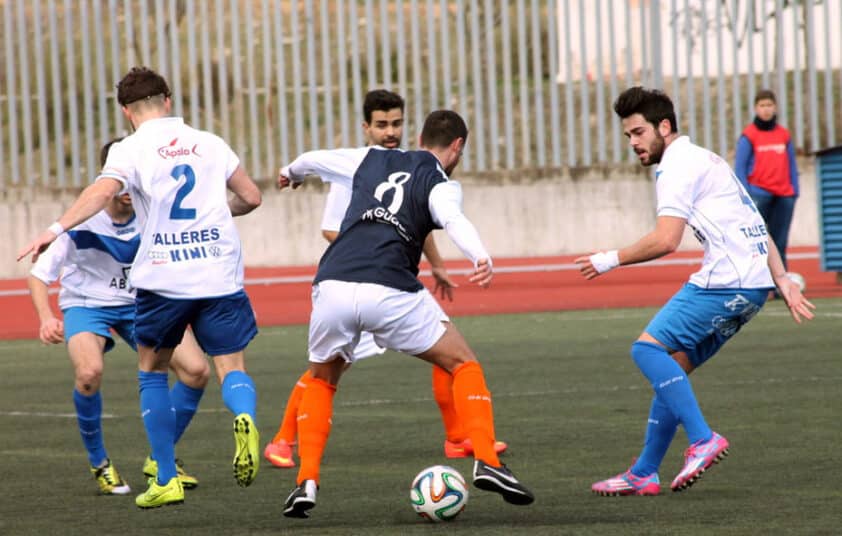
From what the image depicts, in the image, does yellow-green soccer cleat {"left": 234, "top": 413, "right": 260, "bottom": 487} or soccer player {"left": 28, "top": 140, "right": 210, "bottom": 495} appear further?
soccer player {"left": 28, "top": 140, "right": 210, "bottom": 495}

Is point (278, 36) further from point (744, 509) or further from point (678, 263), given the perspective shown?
point (744, 509)

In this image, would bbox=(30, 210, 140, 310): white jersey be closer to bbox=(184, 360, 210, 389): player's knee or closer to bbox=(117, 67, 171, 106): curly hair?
bbox=(184, 360, 210, 389): player's knee

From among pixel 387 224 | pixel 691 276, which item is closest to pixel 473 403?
Answer: pixel 387 224

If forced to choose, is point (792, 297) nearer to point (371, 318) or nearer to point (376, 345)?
point (371, 318)

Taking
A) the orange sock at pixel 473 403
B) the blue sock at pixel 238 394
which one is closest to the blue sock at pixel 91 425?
the blue sock at pixel 238 394

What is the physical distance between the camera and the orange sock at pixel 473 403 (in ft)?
23.9

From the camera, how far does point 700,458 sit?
7.55 m

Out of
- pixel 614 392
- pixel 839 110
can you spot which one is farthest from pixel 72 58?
pixel 614 392

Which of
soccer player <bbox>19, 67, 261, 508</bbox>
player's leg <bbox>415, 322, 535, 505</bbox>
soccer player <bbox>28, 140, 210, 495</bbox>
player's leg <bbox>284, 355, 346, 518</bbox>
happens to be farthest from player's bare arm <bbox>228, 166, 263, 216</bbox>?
player's leg <bbox>415, 322, 535, 505</bbox>

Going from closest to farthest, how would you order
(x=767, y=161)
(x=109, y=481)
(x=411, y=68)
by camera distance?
(x=109, y=481) → (x=767, y=161) → (x=411, y=68)

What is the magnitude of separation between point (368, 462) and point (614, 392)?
3172 mm

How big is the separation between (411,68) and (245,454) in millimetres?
18750

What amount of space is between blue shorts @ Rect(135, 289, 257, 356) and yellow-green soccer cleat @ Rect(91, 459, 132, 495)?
977 mm

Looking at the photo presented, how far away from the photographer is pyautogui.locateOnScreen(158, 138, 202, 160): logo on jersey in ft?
24.8
